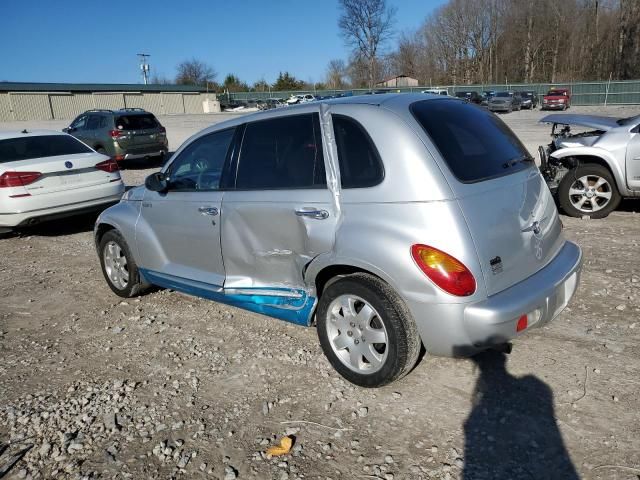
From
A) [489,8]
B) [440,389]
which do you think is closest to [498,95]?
[489,8]

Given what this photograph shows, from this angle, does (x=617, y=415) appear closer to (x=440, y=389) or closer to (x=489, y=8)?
(x=440, y=389)

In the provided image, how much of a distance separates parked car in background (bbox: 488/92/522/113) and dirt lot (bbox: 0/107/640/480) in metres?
36.1

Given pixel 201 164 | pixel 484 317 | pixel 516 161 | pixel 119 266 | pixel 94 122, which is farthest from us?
pixel 94 122

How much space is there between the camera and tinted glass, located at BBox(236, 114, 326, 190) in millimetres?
3361

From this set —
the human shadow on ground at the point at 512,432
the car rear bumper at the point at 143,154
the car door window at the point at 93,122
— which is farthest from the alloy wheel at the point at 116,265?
the car door window at the point at 93,122

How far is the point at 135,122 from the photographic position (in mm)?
15117

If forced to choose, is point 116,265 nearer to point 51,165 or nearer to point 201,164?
point 201,164

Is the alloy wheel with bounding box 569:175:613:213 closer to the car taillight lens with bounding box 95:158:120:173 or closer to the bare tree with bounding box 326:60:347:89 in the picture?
the car taillight lens with bounding box 95:158:120:173

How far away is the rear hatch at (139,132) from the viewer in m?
14.7

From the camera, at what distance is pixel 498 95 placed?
39.0 m

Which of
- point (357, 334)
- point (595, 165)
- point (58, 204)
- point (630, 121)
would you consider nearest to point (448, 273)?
point (357, 334)

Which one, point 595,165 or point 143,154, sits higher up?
point 595,165

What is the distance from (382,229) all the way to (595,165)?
549 cm

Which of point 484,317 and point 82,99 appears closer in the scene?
point 484,317
